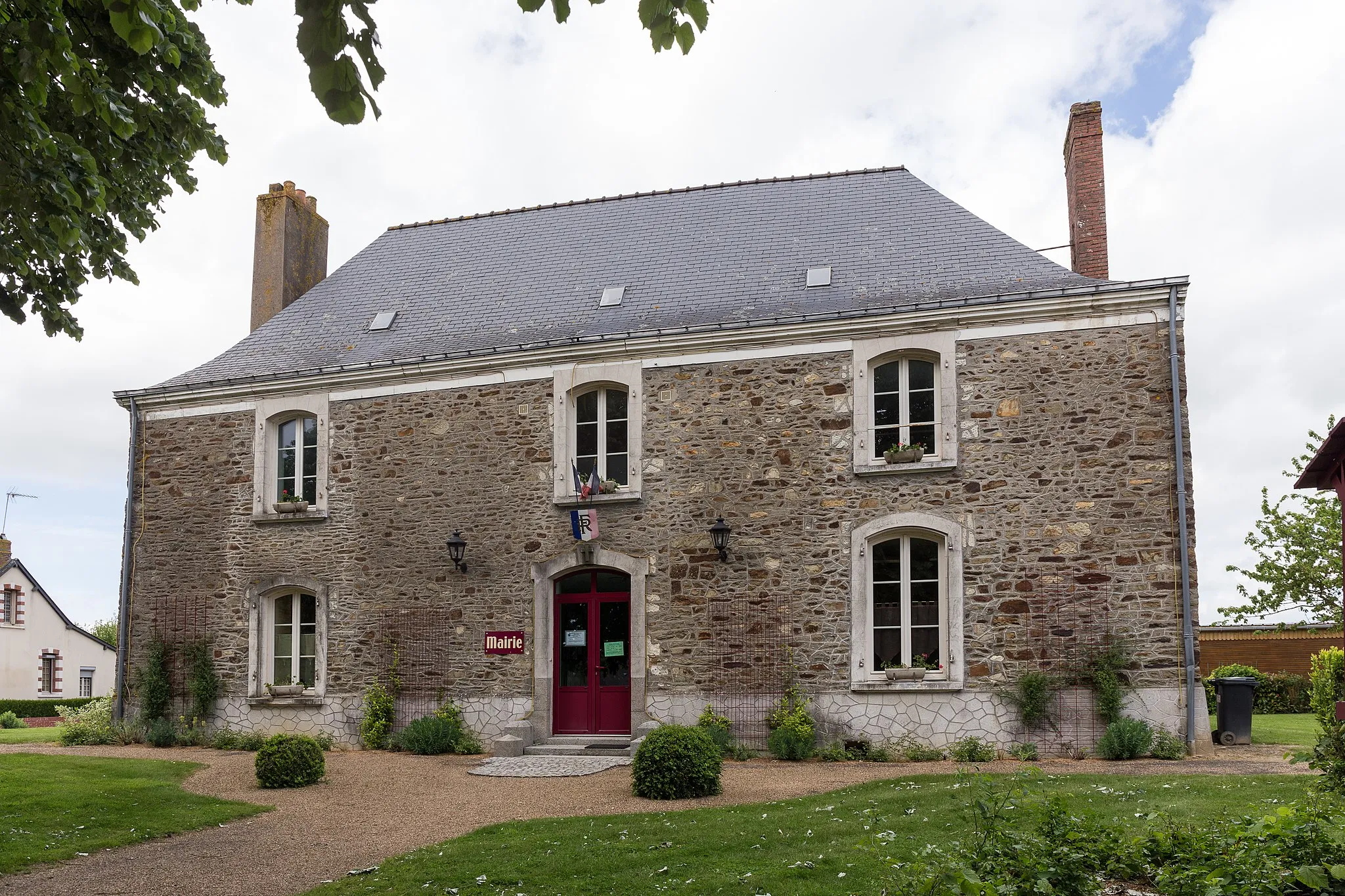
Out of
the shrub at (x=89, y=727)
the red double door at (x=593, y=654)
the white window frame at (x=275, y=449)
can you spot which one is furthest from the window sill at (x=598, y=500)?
the shrub at (x=89, y=727)

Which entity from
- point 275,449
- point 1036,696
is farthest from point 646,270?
point 1036,696

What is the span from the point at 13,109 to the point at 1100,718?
1064 centimetres

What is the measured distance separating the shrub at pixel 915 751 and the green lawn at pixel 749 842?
113 inches

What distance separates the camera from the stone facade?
1204 centimetres

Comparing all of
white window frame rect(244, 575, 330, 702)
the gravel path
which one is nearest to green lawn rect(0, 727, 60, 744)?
the gravel path

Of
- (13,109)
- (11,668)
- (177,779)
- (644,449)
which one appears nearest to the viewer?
(13,109)

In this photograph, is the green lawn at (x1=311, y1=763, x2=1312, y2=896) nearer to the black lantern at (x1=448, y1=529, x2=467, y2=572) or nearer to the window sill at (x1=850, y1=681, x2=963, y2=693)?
the window sill at (x1=850, y1=681, x2=963, y2=693)

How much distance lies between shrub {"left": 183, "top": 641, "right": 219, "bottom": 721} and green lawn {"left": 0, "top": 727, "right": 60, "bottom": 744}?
2.17 meters

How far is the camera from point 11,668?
104 ft

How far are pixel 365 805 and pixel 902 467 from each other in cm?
644

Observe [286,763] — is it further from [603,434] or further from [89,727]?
[89,727]

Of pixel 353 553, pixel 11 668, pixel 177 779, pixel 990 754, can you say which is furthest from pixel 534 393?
pixel 11 668

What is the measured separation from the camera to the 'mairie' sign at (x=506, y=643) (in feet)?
44.7

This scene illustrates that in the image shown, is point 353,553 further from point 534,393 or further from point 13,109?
point 13,109
